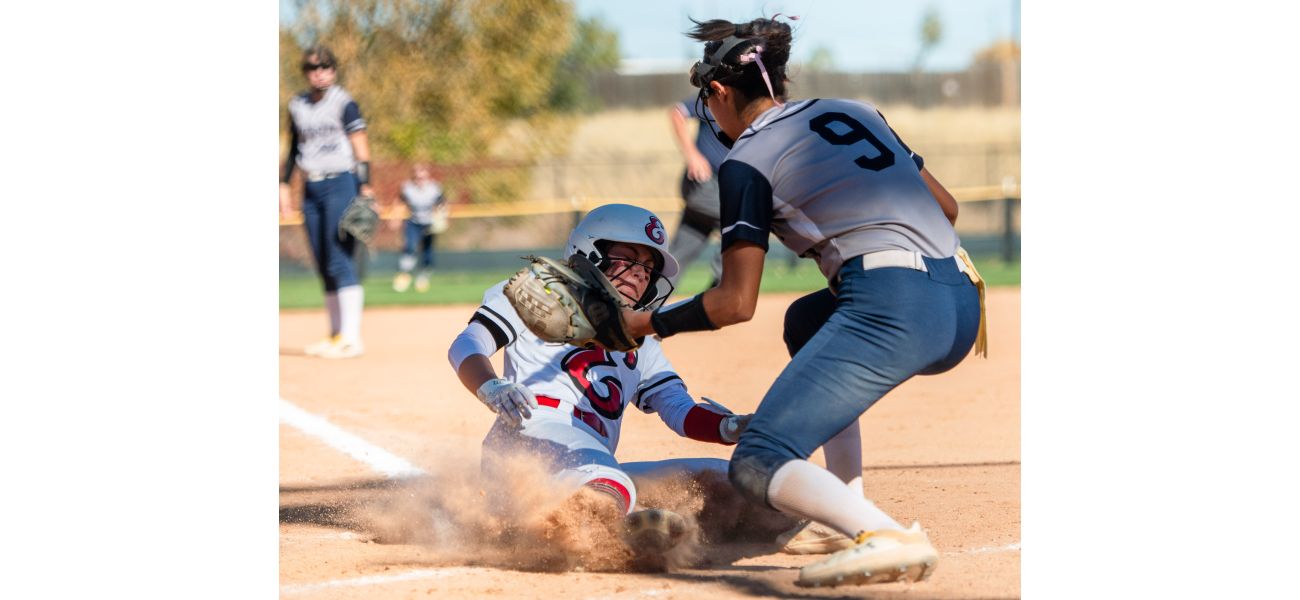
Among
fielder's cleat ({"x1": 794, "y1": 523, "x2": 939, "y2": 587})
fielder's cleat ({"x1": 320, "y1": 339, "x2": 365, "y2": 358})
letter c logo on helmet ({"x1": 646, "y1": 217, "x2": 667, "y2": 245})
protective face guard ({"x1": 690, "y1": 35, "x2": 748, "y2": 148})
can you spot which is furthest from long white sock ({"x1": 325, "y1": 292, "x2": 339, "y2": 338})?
fielder's cleat ({"x1": 794, "y1": 523, "x2": 939, "y2": 587})

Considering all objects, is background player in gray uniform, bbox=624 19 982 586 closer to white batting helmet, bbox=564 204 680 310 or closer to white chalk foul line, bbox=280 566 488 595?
white batting helmet, bbox=564 204 680 310

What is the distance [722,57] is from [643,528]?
1409 mm

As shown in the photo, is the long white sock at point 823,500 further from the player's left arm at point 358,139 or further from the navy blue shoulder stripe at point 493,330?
the player's left arm at point 358,139

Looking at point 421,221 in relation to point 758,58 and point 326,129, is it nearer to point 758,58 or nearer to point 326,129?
point 326,129

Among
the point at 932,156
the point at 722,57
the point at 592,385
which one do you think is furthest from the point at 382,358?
the point at 932,156

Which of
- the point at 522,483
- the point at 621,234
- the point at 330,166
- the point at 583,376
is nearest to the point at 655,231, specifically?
the point at 621,234

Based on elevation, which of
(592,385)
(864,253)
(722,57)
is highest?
(722,57)

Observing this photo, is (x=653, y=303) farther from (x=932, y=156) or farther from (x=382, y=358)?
(x=932, y=156)

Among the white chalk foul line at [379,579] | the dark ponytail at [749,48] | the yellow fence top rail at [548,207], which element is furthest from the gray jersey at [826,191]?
the yellow fence top rail at [548,207]

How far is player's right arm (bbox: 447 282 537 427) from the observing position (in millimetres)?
4066

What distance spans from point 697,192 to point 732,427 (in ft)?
17.2

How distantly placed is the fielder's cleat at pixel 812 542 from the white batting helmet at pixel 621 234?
897 mm

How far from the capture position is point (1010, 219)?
20.4m

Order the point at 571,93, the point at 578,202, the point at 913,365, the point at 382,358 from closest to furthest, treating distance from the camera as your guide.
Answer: the point at 913,365
the point at 382,358
the point at 578,202
the point at 571,93
